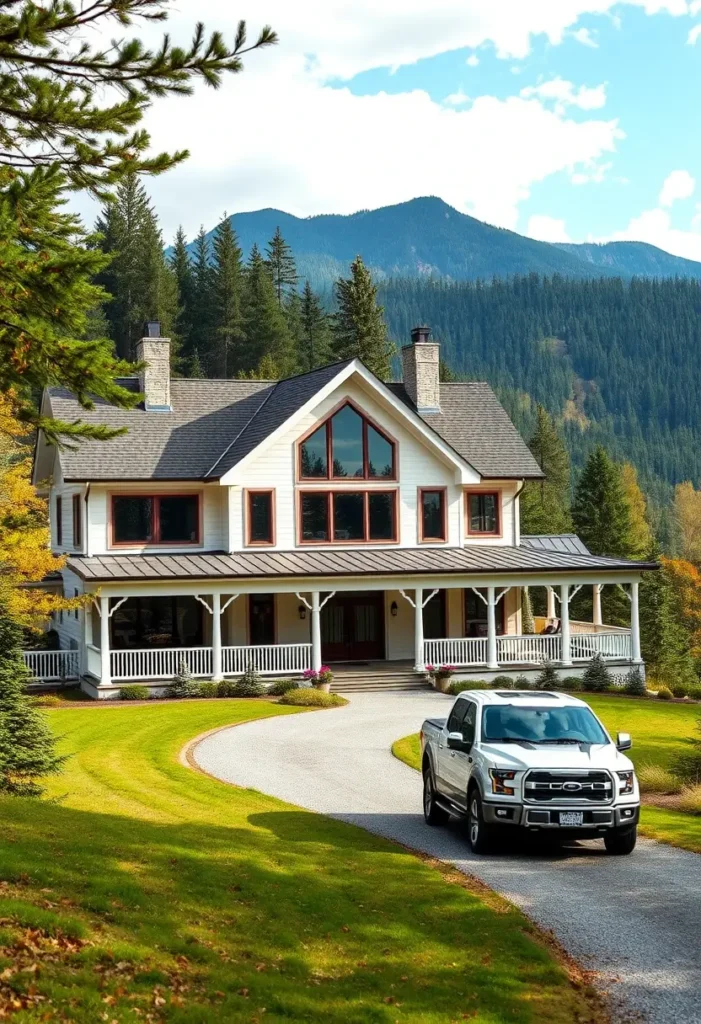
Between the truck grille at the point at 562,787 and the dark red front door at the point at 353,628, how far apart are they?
2416 centimetres

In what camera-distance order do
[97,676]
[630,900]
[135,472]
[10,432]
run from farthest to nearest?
1. [135,472]
2. [97,676]
3. [10,432]
4. [630,900]

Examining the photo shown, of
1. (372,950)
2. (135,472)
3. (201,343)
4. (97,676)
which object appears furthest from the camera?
(201,343)

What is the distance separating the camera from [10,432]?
2773cm

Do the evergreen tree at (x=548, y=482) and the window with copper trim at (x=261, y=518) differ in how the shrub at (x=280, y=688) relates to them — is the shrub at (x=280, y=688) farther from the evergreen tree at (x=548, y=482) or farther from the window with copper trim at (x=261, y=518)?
the evergreen tree at (x=548, y=482)

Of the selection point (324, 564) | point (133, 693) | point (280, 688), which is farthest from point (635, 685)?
point (133, 693)

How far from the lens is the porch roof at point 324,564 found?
110 ft

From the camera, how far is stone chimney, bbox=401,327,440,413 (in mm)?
41219

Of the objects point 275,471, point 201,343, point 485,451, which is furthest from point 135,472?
point 201,343

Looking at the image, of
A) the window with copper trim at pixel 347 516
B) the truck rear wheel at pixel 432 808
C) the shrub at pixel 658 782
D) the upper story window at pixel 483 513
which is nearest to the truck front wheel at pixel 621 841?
the truck rear wheel at pixel 432 808

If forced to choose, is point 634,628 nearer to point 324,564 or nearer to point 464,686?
point 464,686

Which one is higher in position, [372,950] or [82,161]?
[82,161]

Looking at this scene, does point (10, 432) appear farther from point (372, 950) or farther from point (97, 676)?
point (372, 950)

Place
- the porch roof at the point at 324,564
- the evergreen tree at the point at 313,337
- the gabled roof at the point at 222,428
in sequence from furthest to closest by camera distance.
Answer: the evergreen tree at the point at 313,337
the gabled roof at the point at 222,428
the porch roof at the point at 324,564

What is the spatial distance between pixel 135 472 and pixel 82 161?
2511 centimetres
